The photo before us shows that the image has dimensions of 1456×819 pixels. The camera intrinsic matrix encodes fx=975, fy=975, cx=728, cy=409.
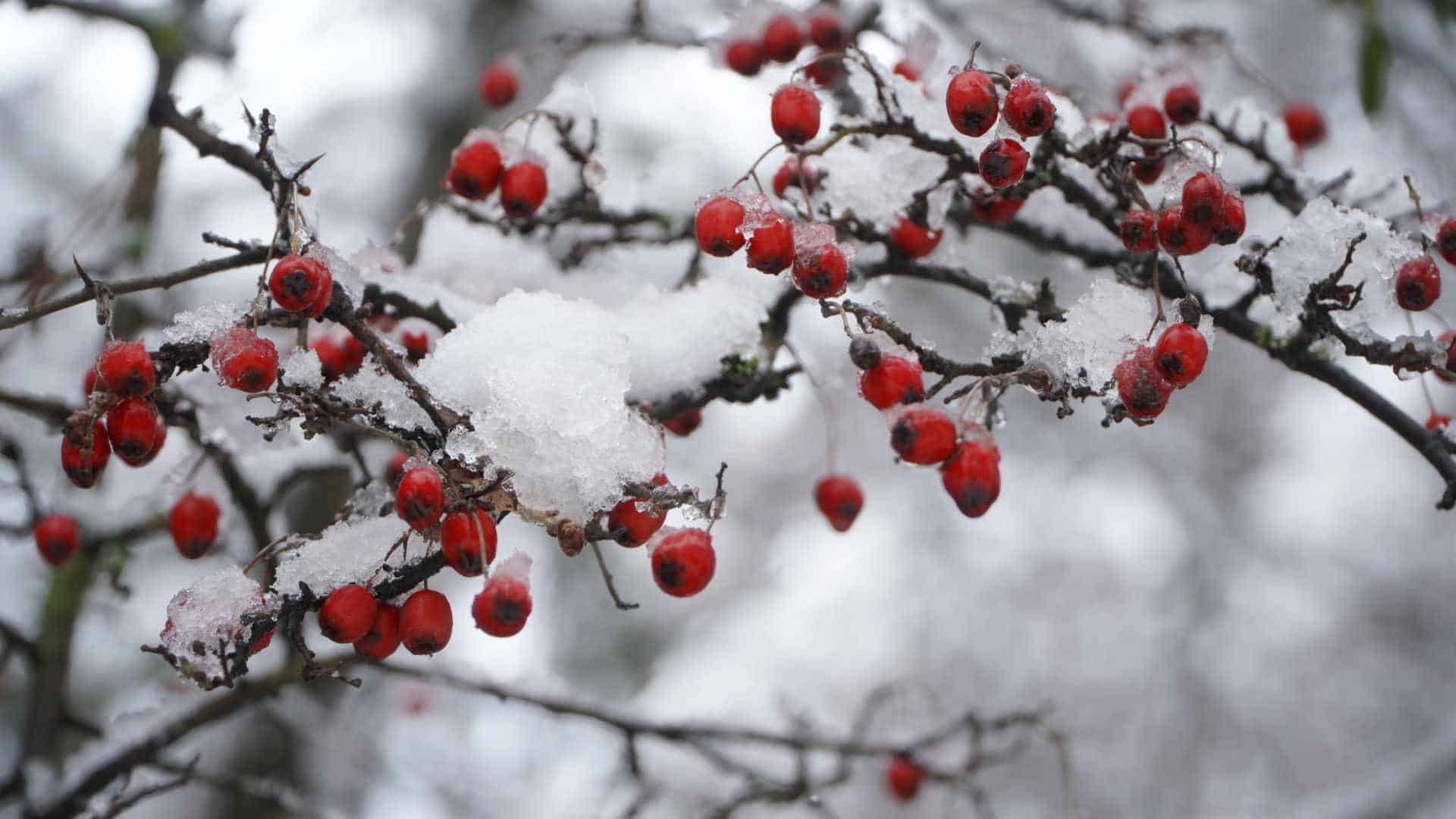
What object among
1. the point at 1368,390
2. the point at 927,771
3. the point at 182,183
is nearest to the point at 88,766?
the point at 927,771

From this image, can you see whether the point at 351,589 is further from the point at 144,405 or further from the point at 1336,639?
the point at 1336,639

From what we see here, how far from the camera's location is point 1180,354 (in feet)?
3.95

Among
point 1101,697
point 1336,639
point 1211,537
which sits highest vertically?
point 1336,639

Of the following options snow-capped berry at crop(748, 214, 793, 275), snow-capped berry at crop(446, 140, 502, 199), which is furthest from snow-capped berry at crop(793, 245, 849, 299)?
snow-capped berry at crop(446, 140, 502, 199)

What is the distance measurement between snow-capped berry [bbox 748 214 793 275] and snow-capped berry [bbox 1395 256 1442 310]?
94 cm

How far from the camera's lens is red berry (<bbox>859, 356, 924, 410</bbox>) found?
4.29ft

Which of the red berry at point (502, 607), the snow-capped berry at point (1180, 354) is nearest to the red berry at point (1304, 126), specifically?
the snow-capped berry at point (1180, 354)

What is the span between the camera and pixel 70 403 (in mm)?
2170

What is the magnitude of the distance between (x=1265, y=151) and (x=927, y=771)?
161 centimetres

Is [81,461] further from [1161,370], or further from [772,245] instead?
[1161,370]

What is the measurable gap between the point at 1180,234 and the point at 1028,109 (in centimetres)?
28

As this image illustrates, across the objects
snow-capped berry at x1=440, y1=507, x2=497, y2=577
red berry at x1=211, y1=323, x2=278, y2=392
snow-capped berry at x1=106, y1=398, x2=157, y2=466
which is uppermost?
snow-capped berry at x1=440, y1=507, x2=497, y2=577

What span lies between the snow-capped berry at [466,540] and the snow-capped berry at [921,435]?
19.9 inches

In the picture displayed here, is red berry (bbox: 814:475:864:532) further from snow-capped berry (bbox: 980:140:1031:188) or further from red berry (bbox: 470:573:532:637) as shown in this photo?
red berry (bbox: 470:573:532:637)
